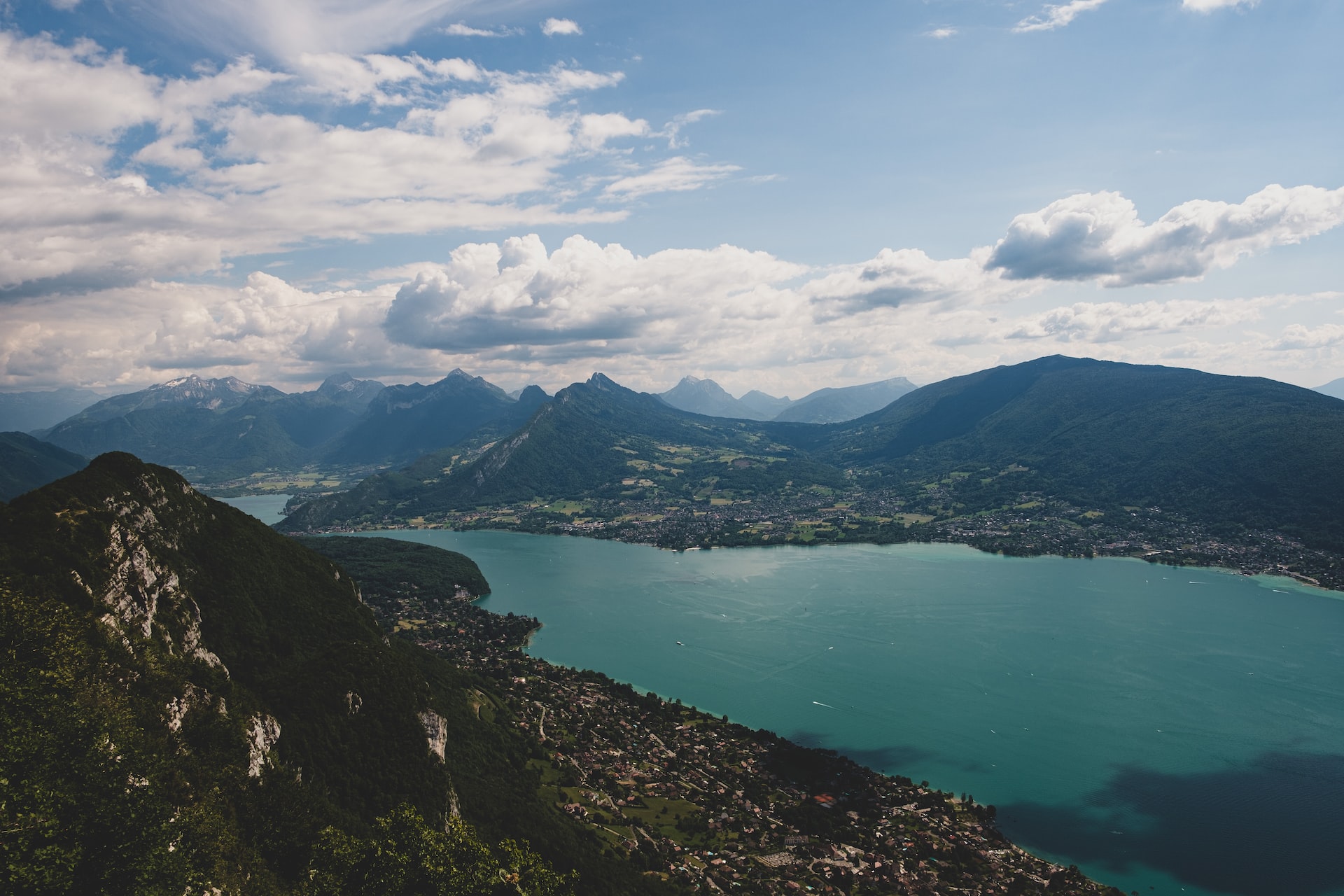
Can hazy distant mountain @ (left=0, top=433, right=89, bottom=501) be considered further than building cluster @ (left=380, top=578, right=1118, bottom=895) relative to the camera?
Yes

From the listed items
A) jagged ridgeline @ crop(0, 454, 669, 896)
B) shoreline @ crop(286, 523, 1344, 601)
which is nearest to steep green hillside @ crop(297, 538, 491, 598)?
shoreline @ crop(286, 523, 1344, 601)

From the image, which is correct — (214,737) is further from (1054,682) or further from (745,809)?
(1054,682)

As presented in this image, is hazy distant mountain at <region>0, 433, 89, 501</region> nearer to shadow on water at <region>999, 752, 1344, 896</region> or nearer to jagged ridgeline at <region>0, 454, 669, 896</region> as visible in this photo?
jagged ridgeline at <region>0, 454, 669, 896</region>

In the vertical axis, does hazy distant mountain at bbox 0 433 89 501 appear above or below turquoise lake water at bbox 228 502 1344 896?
above

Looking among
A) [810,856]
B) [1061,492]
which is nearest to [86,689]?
[810,856]

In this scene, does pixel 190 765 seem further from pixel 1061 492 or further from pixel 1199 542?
pixel 1061 492

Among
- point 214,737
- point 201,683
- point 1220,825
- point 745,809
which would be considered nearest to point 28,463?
point 201,683
